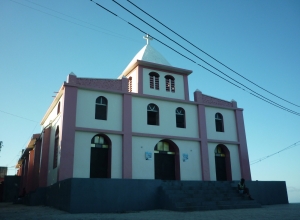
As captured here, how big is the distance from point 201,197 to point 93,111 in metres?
7.72

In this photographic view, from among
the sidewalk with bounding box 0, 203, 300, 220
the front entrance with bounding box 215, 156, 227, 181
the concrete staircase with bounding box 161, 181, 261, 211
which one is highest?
the front entrance with bounding box 215, 156, 227, 181

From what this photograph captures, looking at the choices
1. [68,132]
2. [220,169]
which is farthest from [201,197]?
[68,132]

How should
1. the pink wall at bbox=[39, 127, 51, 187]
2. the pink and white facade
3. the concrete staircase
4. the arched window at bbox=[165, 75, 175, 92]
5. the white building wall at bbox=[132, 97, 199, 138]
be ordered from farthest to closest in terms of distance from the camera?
the arched window at bbox=[165, 75, 175, 92] → the pink wall at bbox=[39, 127, 51, 187] → the white building wall at bbox=[132, 97, 199, 138] → the pink and white facade → the concrete staircase

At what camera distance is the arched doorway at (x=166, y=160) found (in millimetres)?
18234

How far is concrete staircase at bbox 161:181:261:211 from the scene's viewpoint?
43.6ft

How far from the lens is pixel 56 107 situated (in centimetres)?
1944

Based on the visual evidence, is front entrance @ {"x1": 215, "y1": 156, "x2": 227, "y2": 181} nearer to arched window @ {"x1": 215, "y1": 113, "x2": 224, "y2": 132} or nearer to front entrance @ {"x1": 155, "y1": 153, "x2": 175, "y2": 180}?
Result: arched window @ {"x1": 215, "y1": 113, "x2": 224, "y2": 132}


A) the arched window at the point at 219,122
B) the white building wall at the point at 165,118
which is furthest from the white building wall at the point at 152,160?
the arched window at the point at 219,122

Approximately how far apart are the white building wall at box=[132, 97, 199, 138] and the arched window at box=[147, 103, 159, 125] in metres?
0.20

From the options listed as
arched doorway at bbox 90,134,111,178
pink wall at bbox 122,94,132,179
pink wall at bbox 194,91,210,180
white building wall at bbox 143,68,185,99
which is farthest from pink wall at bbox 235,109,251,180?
arched doorway at bbox 90,134,111,178

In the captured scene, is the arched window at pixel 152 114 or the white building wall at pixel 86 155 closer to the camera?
the white building wall at pixel 86 155

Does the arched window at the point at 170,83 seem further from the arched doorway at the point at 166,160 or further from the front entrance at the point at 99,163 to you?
the front entrance at the point at 99,163

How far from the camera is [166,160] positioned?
18.6 metres

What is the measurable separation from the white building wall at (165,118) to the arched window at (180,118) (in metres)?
0.21
